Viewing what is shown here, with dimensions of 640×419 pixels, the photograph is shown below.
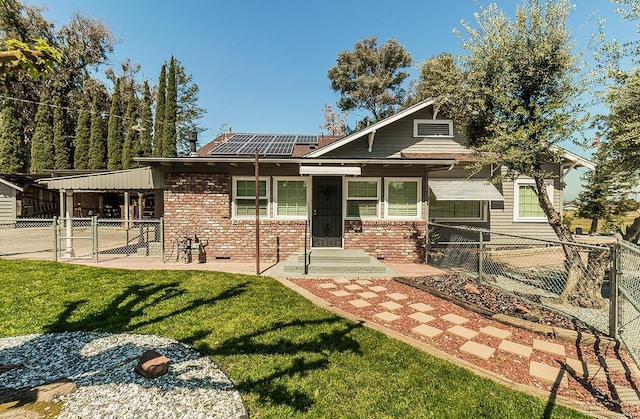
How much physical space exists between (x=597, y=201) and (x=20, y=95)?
4751cm

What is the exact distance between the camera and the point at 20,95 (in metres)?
28.8

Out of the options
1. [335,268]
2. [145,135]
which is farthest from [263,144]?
[145,135]

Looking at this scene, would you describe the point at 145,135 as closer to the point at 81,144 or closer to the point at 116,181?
the point at 81,144

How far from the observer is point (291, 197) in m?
9.33

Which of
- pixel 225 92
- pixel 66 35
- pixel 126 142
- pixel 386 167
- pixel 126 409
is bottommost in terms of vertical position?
pixel 126 409

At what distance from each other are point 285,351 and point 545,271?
28.5 feet

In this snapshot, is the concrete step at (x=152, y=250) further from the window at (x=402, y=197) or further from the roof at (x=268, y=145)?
the window at (x=402, y=197)

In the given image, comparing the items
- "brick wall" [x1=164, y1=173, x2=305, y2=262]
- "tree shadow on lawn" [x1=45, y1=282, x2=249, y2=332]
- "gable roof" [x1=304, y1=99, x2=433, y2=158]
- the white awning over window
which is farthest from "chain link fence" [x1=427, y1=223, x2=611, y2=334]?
"tree shadow on lawn" [x1=45, y1=282, x2=249, y2=332]

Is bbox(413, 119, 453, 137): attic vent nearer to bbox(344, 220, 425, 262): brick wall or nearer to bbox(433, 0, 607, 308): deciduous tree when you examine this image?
bbox(344, 220, 425, 262): brick wall

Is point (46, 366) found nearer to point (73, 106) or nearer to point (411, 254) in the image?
point (411, 254)

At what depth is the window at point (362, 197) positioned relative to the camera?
9.36m

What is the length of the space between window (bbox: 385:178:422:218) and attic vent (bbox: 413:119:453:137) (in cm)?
337

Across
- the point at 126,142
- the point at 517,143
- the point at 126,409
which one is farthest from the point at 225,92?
the point at 126,409

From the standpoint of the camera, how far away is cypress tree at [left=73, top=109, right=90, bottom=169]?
2734 centimetres
